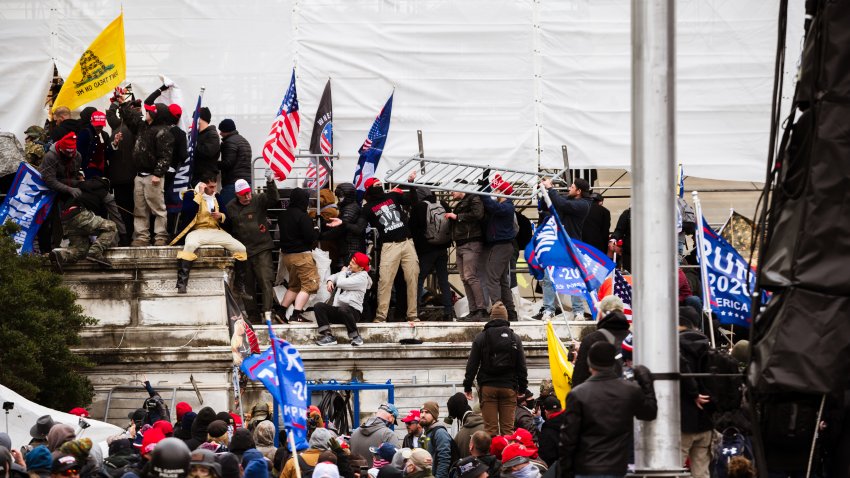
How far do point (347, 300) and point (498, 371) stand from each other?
344 cm

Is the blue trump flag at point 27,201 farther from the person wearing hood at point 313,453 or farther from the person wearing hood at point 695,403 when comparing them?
the person wearing hood at point 695,403

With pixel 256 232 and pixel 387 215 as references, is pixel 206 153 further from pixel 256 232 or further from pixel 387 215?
pixel 387 215

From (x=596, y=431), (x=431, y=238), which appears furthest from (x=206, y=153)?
(x=596, y=431)

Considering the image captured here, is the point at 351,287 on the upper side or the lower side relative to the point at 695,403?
upper

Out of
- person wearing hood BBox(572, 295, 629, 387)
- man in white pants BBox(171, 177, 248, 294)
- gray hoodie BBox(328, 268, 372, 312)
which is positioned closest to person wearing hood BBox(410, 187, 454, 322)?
gray hoodie BBox(328, 268, 372, 312)

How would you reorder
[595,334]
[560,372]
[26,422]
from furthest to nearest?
[26,422] < [560,372] < [595,334]

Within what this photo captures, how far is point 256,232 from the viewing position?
2217 cm

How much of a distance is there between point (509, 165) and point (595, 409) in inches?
555

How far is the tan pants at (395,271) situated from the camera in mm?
22078

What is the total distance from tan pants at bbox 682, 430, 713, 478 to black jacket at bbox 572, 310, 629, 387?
923 millimetres

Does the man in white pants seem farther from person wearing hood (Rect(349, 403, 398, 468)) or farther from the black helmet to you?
the black helmet

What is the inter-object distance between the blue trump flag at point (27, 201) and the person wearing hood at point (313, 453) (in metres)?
7.13

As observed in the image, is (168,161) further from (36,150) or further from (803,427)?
(803,427)

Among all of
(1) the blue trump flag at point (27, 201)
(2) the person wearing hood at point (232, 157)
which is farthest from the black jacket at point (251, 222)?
(1) the blue trump flag at point (27, 201)
